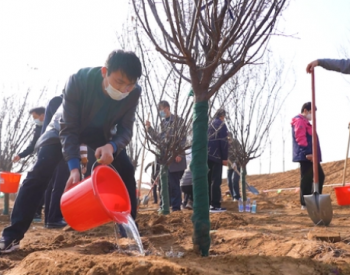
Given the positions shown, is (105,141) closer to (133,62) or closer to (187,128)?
(133,62)

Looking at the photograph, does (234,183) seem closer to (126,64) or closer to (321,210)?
(321,210)

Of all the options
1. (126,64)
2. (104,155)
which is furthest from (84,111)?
(126,64)

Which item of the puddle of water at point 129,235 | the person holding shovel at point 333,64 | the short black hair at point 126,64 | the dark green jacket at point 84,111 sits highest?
the person holding shovel at point 333,64

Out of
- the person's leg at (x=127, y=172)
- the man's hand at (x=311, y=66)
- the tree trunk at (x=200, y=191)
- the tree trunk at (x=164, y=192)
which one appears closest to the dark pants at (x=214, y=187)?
the tree trunk at (x=164, y=192)

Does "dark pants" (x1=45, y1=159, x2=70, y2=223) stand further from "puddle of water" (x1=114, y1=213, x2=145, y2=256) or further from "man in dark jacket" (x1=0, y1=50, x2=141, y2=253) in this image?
"puddle of water" (x1=114, y1=213, x2=145, y2=256)

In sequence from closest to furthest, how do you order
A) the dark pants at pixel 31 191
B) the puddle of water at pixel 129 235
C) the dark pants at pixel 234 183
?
the puddle of water at pixel 129 235, the dark pants at pixel 31 191, the dark pants at pixel 234 183

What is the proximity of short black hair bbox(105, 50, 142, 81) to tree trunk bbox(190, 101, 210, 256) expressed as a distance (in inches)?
19.0

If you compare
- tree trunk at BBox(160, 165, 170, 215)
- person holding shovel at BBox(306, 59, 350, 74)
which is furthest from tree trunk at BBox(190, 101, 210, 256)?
tree trunk at BBox(160, 165, 170, 215)

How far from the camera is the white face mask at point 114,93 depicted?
10.3 ft

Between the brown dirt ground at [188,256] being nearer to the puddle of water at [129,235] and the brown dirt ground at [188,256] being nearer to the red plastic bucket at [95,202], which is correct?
the puddle of water at [129,235]

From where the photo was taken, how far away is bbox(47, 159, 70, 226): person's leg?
5438mm

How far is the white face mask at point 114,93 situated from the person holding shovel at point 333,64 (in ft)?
7.70

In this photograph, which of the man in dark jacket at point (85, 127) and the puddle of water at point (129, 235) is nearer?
the puddle of water at point (129, 235)

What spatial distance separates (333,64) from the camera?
4.54 meters
